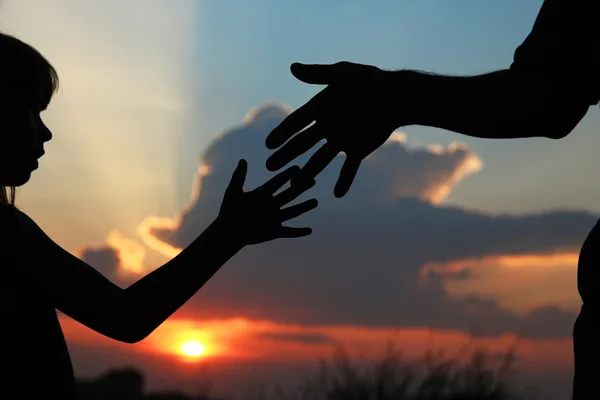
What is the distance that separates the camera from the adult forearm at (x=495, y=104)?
1.70 metres

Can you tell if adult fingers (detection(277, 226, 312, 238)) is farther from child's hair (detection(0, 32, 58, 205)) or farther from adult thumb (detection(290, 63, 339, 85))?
child's hair (detection(0, 32, 58, 205))

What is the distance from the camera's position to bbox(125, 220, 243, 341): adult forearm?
2100 millimetres

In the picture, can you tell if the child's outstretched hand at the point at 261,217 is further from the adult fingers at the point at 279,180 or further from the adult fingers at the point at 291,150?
the adult fingers at the point at 291,150

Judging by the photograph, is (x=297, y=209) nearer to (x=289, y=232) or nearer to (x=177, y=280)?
(x=289, y=232)

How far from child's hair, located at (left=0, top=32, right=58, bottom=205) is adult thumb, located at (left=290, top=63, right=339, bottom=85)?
2.89ft

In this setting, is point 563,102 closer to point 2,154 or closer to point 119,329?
point 119,329

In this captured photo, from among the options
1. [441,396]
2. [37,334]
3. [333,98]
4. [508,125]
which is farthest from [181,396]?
[508,125]

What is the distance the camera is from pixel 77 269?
2.12 metres

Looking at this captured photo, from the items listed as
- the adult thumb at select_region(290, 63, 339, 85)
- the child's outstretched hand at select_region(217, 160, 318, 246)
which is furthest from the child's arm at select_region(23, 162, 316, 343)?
the adult thumb at select_region(290, 63, 339, 85)

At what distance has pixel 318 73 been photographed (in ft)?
6.88

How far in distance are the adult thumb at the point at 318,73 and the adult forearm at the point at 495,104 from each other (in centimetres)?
25

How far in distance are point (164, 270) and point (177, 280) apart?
5 cm

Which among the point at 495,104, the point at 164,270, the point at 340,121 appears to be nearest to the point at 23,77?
the point at 164,270

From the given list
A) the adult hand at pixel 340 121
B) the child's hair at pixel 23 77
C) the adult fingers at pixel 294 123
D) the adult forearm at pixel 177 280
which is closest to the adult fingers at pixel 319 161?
the adult hand at pixel 340 121
